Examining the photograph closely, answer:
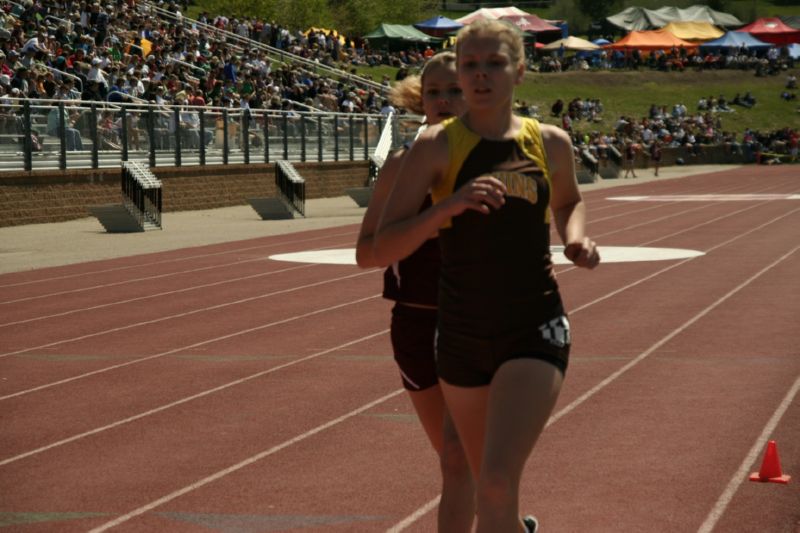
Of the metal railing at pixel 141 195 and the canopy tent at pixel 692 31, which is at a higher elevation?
the canopy tent at pixel 692 31

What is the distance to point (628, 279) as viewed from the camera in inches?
647

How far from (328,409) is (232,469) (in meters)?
1.66

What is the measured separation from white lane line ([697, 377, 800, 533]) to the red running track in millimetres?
16

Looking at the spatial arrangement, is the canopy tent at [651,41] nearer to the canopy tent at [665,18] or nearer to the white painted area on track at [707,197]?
the canopy tent at [665,18]

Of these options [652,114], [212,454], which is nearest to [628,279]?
[212,454]

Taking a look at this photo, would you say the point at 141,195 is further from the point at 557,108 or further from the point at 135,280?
the point at 557,108

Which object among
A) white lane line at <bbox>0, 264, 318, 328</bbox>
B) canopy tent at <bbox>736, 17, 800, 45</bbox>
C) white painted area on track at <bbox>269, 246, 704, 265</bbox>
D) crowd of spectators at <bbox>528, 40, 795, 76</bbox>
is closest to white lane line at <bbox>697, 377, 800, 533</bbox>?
white lane line at <bbox>0, 264, 318, 328</bbox>

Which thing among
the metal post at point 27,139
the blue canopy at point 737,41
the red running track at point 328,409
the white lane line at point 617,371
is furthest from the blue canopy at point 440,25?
the red running track at point 328,409

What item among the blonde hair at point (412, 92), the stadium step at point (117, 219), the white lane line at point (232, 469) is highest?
the blonde hair at point (412, 92)

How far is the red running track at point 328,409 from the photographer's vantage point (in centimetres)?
626

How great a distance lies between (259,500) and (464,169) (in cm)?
273

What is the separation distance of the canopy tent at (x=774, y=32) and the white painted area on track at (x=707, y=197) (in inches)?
1817

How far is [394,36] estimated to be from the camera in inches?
2891

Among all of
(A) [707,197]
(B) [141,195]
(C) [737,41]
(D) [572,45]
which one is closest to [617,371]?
(B) [141,195]
